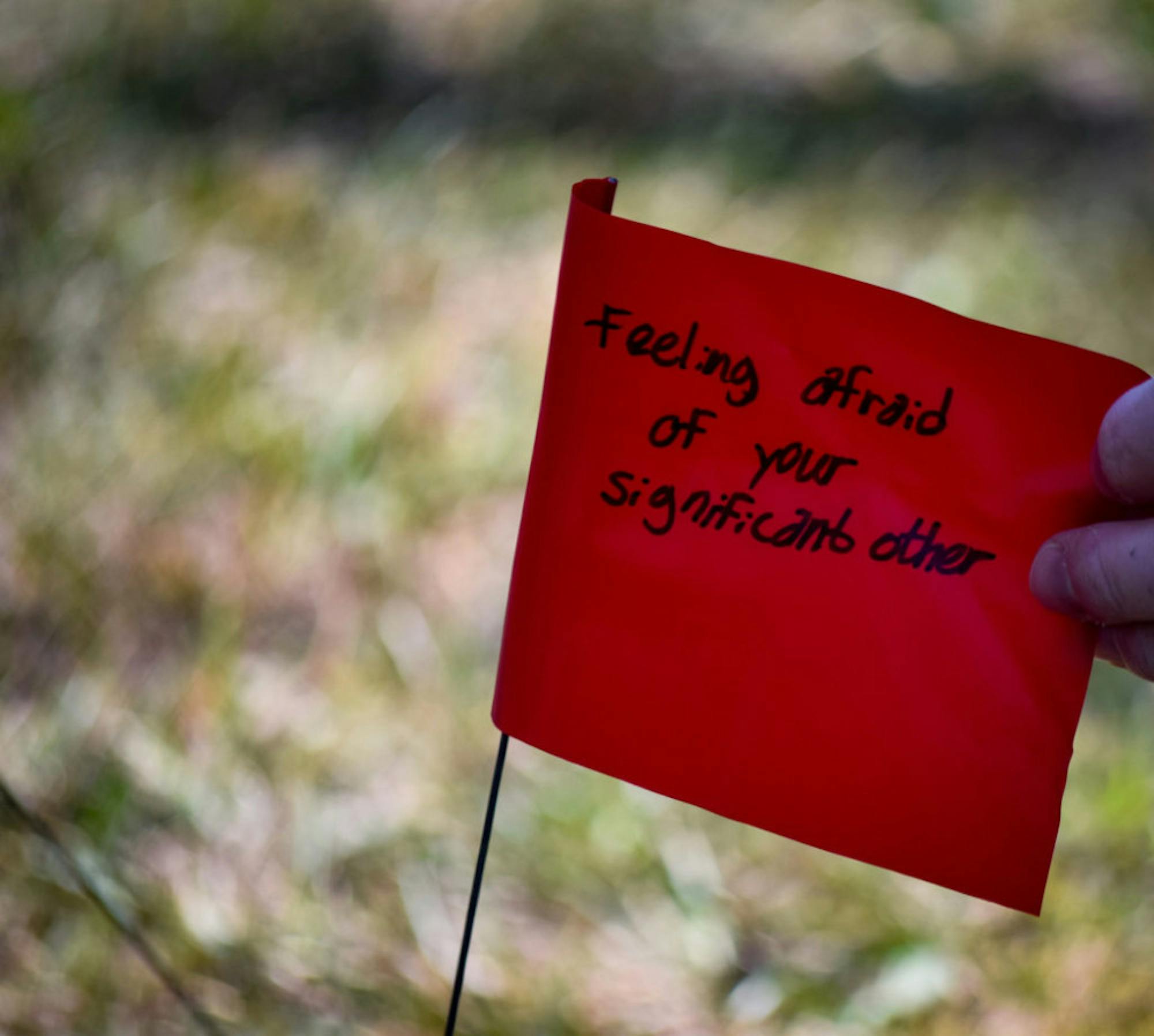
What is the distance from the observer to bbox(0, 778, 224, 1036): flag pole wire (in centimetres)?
89

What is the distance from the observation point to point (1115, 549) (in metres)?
0.48

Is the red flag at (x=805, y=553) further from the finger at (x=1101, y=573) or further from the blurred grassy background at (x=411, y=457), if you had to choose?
the blurred grassy background at (x=411, y=457)

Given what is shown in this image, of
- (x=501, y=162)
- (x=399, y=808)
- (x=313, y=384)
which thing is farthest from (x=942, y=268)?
(x=399, y=808)

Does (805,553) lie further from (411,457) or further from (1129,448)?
(411,457)

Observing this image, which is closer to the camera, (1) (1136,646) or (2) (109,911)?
(1) (1136,646)

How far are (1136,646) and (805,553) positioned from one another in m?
0.18

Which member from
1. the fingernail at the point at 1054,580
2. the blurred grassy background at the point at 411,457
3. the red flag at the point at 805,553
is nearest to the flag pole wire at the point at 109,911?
the blurred grassy background at the point at 411,457

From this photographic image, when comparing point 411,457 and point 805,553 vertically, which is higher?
→ point 411,457

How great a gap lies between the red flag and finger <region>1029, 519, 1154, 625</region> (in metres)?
0.01

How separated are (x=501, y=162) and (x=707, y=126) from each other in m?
0.25

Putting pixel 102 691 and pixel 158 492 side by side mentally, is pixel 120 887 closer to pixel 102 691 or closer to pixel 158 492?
pixel 102 691

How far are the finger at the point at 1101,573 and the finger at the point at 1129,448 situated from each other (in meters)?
0.02

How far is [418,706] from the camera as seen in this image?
3.24 feet

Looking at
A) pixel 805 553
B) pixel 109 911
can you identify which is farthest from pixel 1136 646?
pixel 109 911
